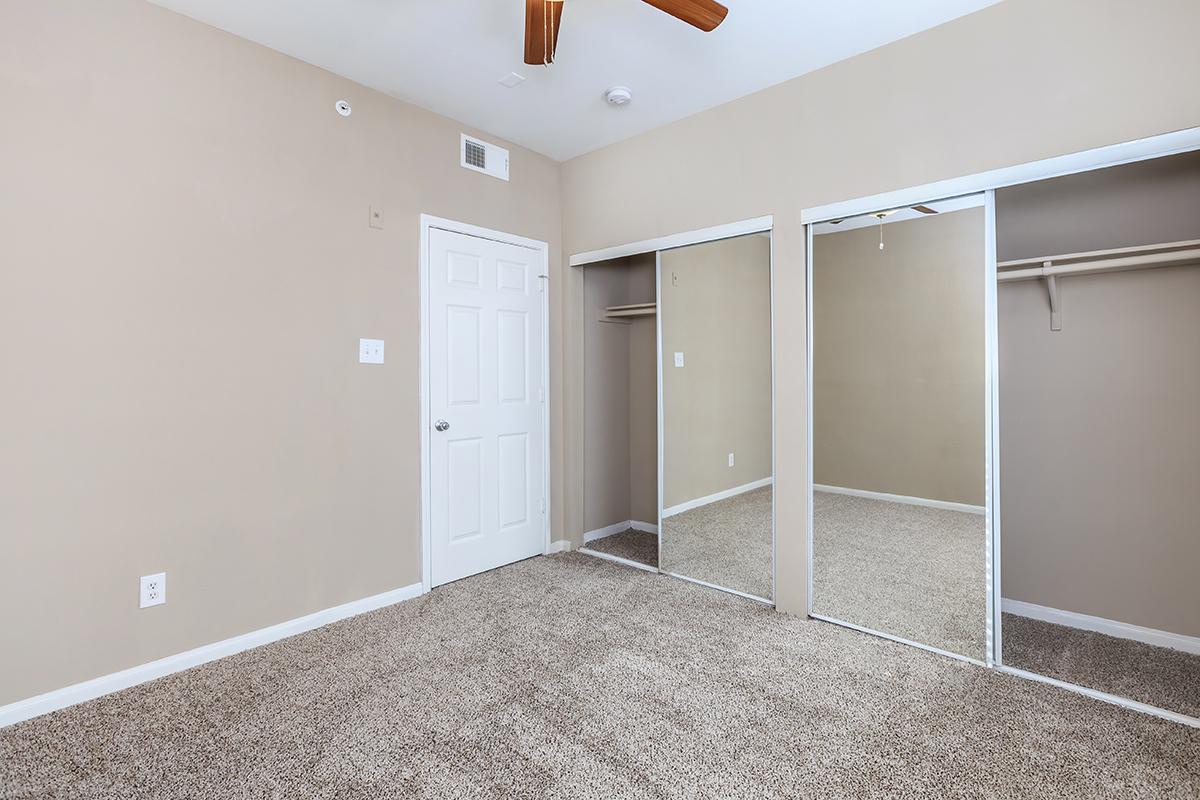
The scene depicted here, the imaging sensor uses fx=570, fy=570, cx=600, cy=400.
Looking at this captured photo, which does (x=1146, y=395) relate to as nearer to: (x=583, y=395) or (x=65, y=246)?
(x=583, y=395)

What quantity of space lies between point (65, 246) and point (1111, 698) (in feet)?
13.6

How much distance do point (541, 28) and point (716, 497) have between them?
2.45m

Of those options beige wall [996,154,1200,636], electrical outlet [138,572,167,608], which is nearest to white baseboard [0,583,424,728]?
electrical outlet [138,572,167,608]

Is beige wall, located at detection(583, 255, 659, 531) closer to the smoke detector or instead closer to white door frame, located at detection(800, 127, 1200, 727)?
the smoke detector

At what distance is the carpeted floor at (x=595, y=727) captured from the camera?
1.66 m

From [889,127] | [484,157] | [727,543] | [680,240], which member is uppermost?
[484,157]

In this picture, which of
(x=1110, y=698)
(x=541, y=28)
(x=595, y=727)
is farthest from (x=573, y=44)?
(x=1110, y=698)

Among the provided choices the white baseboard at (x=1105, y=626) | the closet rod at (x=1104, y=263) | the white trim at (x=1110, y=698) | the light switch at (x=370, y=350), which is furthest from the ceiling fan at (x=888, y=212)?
the light switch at (x=370, y=350)

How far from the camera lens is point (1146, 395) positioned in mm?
2410

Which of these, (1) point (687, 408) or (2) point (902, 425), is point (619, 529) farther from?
(2) point (902, 425)

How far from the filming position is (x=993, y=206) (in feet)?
7.64

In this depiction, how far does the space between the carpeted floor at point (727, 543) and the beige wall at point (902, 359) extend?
0.44 metres

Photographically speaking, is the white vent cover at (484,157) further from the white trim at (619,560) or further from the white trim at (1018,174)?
the white trim at (619,560)

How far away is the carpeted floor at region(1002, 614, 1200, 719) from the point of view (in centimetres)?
209
